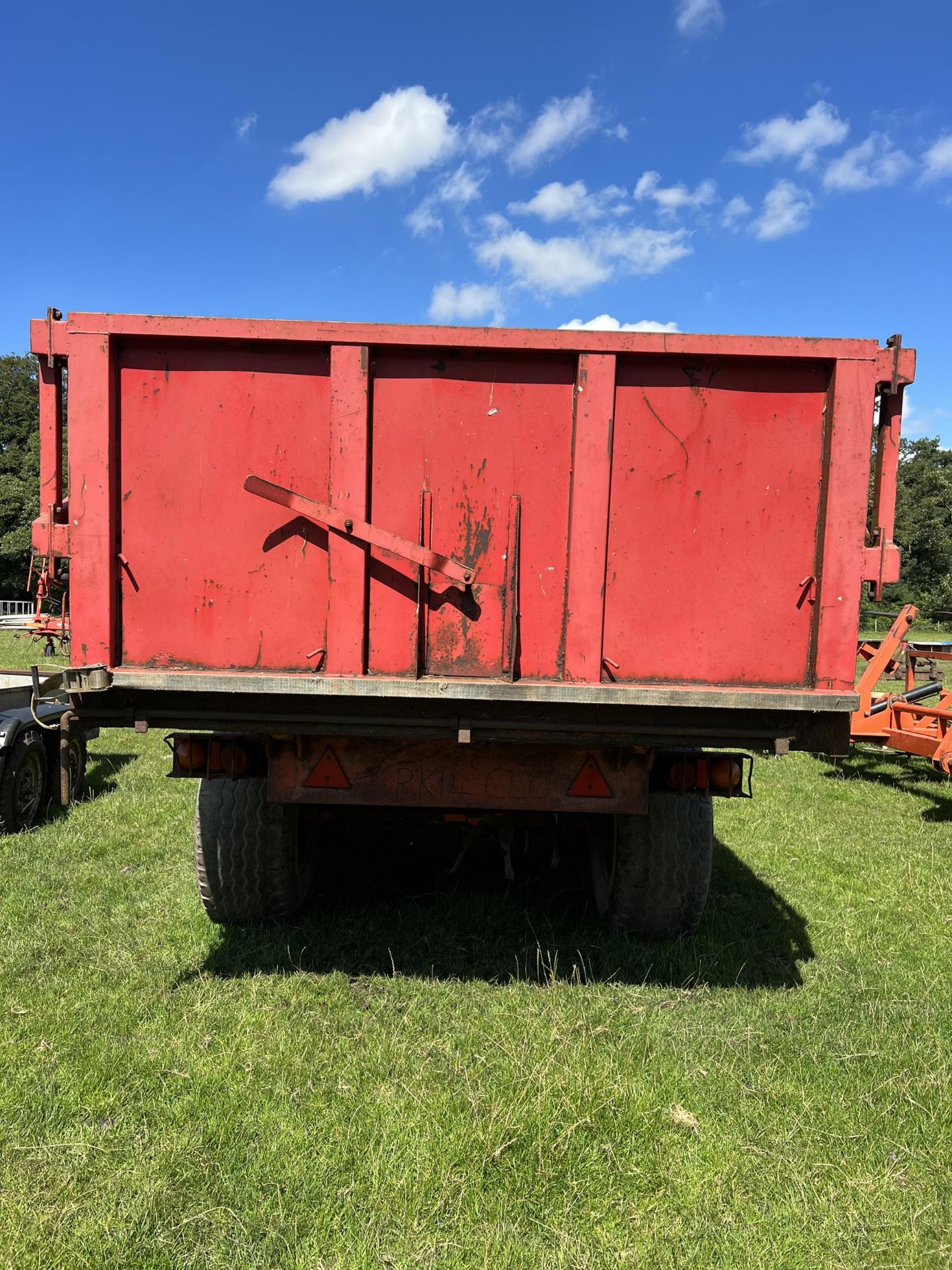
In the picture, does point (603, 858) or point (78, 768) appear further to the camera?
point (78, 768)

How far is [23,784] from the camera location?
576 centimetres

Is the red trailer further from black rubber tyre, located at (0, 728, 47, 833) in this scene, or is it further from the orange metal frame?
the orange metal frame

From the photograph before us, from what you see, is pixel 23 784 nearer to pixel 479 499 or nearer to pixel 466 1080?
pixel 466 1080

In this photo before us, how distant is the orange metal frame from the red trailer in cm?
486

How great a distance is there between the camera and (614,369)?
3.01 meters

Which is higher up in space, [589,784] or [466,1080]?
[589,784]

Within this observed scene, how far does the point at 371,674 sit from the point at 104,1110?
1.75 meters

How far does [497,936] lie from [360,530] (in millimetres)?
2324

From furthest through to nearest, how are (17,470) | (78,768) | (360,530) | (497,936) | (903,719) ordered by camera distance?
1. (17,470)
2. (903,719)
3. (78,768)
4. (497,936)
5. (360,530)

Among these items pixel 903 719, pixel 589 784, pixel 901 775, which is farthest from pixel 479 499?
pixel 901 775

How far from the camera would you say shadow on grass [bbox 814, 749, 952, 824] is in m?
7.32

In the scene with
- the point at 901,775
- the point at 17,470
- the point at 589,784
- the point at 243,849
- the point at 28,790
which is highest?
the point at 17,470

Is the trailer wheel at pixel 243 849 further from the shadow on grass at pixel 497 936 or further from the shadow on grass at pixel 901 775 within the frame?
the shadow on grass at pixel 901 775

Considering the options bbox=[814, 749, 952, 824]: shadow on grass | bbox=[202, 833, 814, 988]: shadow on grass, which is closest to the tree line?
bbox=[814, 749, 952, 824]: shadow on grass
